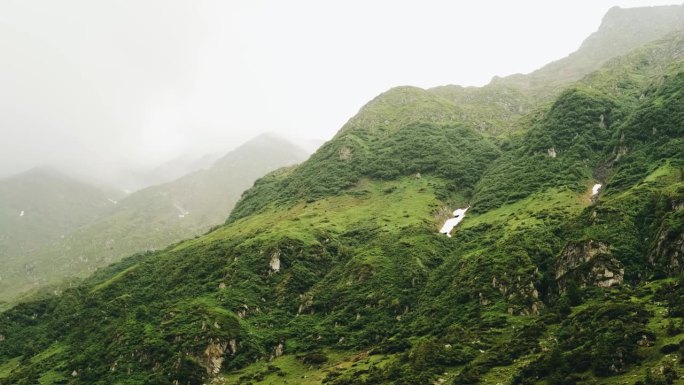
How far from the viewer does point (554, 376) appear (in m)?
55.2

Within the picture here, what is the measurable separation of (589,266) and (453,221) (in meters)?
83.5

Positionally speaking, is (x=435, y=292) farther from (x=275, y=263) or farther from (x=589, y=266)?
(x=275, y=263)

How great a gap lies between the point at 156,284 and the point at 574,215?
119 meters

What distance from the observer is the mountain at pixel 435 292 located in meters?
70.8

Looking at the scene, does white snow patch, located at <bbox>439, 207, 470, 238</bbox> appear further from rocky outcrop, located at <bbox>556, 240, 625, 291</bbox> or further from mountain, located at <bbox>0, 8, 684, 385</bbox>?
rocky outcrop, located at <bbox>556, 240, 625, 291</bbox>

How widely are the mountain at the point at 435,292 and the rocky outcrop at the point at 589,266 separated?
270 millimetres

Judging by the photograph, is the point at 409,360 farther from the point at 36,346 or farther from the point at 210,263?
the point at 36,346

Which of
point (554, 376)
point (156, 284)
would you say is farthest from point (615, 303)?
point (156, 284)

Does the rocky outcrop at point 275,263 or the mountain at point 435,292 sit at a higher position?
the rocky outcrop at point 275,263

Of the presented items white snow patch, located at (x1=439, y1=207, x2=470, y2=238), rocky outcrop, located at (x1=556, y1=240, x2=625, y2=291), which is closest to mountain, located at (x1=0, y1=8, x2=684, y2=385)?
rocky outcrop, located at (x1=556, y1=240, x2=625, y2=291)

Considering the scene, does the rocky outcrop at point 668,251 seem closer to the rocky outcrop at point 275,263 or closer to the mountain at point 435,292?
the mountain at point 435,292

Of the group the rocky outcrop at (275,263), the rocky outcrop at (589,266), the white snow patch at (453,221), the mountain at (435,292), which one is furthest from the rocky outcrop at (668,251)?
the rocky outcrop at (275,263)

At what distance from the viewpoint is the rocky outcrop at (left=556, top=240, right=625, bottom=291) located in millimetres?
88000

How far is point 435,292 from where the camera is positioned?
114 m
